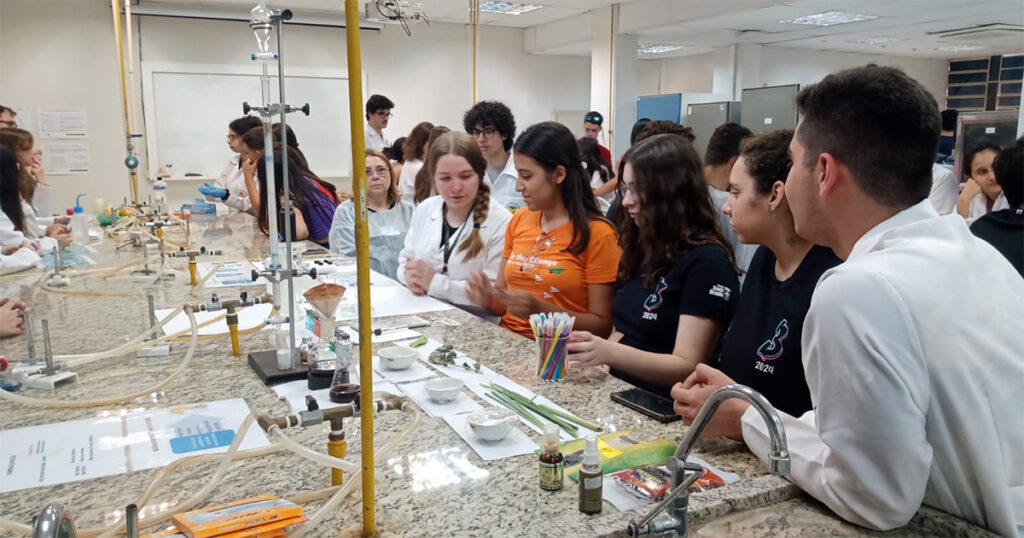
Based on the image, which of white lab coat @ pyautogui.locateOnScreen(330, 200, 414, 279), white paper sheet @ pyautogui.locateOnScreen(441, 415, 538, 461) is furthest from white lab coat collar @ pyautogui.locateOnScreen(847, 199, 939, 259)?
white lab coat @ pyautogui.locateOnScreen(330, 200, 414, 279)

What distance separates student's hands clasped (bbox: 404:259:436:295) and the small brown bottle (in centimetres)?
159

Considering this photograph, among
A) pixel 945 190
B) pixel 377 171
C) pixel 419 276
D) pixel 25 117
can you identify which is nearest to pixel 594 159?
pixel 377 171

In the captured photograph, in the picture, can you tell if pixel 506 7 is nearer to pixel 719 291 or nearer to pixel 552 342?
pixel 719 291

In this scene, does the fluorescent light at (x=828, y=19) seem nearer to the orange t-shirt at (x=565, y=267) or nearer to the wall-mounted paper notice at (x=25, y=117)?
the orange t-shirt at (x=565, y=267)

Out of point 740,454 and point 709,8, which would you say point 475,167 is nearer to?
point 740,454

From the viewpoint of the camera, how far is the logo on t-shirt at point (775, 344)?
149 centimetres

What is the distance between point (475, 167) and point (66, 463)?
1867 millimetres

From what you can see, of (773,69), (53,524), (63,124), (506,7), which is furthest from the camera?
(773,69)

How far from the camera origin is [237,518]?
38.0 inches

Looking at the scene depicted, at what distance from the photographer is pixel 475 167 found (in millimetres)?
2818

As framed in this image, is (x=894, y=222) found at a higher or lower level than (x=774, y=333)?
higher

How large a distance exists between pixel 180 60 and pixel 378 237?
523cm

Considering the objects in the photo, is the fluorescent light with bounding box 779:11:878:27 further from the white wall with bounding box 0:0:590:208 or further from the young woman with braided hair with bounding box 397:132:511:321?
the young woman with braided hair with bounding box 397:132:511:321

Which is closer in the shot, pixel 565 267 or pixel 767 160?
pixel 767 160
